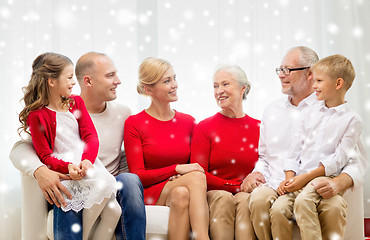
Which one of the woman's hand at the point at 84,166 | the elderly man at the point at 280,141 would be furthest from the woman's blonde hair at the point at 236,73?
the woman's hand at the point at 84,166

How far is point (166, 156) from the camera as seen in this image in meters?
2.32

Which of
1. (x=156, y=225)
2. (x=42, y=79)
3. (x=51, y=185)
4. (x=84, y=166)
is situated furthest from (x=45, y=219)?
(x=42, y=79)

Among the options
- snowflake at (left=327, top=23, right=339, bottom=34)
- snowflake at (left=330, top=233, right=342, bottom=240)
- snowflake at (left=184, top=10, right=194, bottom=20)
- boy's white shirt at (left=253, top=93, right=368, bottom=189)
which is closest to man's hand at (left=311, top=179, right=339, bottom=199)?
snowflake at (left=330, top=233, right=342, bottom=240)

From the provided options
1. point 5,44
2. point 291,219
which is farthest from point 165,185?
point 5,44

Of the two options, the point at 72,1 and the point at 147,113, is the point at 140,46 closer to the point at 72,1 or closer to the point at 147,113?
the point at 72,1

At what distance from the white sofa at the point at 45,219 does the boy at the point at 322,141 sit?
13 cm

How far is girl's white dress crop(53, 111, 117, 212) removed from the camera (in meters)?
1.85

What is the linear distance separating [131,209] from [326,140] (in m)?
0.95

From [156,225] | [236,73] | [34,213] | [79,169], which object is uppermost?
[236,73]

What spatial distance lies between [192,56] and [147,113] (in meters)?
0.86

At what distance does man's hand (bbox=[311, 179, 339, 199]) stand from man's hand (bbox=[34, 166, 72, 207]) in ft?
3.49

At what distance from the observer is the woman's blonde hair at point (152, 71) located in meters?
2.38

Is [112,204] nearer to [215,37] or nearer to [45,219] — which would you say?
[45,219]

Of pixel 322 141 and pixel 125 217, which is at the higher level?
pixel 322 141
